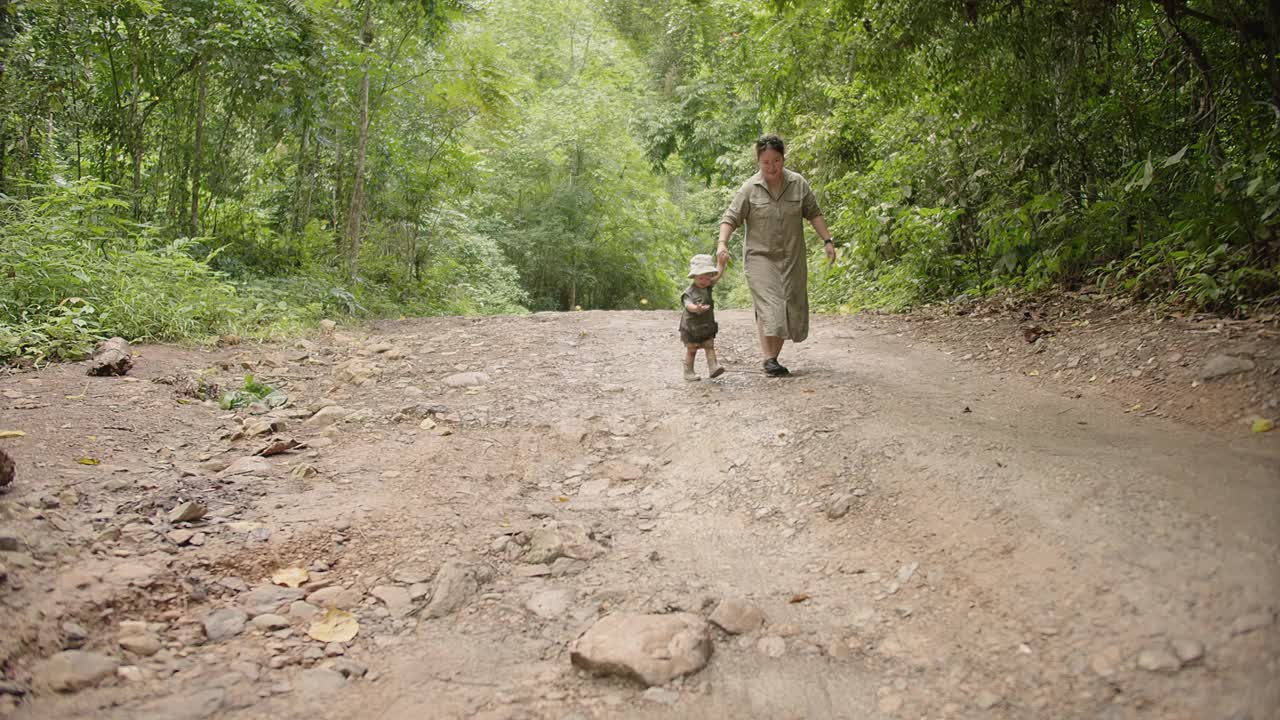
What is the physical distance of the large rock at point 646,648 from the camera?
2375 millimetres

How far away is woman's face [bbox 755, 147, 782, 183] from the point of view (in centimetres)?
578

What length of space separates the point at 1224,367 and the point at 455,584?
13.9 feet

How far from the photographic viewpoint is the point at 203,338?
7.04 metres

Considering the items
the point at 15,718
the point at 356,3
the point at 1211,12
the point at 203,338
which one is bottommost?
the point at 15,718

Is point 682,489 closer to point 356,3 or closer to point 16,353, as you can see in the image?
point 16,353

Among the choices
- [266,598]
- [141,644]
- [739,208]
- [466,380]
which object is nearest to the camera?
[141,644]

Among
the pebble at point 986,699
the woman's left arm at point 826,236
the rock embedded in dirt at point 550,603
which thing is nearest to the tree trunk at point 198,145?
the woman's left arm at point 826,236

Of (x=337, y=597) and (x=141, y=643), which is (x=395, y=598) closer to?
(x=337, y=597)

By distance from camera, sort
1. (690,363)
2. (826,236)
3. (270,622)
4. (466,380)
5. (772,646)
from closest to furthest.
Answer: (772,646) < (270,622) < (826,236) < (690,363) < (466,380)

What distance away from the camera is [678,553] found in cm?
330

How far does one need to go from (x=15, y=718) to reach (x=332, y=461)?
236 centimetres

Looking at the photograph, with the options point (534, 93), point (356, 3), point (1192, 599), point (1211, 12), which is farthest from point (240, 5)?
point (534, 93)

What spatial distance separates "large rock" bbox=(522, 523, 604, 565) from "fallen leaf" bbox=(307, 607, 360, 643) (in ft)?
2.44

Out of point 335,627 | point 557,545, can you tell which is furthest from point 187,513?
point 557,545
